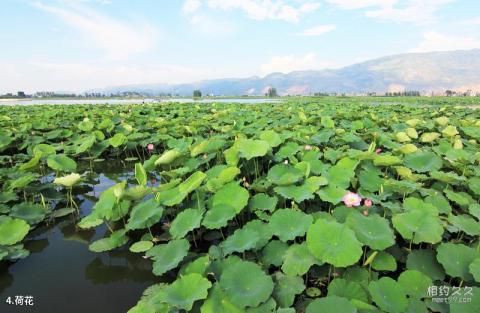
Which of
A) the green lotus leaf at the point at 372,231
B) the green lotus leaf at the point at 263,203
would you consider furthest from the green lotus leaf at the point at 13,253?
the green lotus leaf at the point at 372,231

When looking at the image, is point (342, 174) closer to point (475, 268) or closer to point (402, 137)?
point (475, 268)

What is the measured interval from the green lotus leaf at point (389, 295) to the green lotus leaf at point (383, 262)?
24 centimetres

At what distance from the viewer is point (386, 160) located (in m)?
2.96

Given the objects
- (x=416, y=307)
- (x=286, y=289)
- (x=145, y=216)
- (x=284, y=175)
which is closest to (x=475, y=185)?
(x=284, y=175)

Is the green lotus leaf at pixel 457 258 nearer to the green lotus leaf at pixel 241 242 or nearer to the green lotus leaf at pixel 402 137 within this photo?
the green lotus leaf at pixel 241 242

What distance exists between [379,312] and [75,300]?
191cm

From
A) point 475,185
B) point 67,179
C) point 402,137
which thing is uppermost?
point 402,137

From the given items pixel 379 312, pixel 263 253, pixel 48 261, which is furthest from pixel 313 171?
pixel 48 261

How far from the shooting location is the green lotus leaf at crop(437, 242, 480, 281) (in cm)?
172

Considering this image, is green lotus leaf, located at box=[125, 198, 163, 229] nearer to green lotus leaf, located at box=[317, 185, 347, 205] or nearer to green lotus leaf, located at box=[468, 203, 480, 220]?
green lotus leaf, located at box=[317, 185, 347, 205]

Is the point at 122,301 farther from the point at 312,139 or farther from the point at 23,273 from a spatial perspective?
the point at 312,139

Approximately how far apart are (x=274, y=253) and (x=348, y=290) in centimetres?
56

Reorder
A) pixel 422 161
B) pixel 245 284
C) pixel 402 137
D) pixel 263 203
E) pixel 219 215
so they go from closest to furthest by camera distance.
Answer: pixel 245 284 < pixel 219 215 < pixel 263 203 < pixel 422 161 < pixel 402 137

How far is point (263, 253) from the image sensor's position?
214 centimetres
